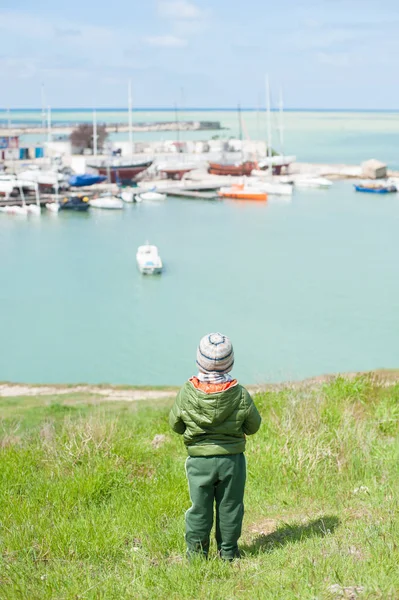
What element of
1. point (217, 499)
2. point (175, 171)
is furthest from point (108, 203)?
point (217, 499)

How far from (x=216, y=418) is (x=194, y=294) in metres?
21.8

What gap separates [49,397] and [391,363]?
9097mm

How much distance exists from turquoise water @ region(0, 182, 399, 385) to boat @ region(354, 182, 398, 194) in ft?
33.8

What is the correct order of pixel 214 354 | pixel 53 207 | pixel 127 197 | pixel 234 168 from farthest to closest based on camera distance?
1. pixel 234 168
2. pixel 127 197
3. pixel 53 207
4. pixel 214 354

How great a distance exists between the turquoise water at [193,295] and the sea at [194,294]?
0.22ft

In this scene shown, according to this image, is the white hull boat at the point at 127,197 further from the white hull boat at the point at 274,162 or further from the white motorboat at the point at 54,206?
the white hull boat at the point at 274,162

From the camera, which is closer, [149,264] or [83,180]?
[149,264]

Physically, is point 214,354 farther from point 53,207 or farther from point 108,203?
point 108,203

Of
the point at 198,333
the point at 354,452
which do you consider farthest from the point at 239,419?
the point at 198,333

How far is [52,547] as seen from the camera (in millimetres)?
3818

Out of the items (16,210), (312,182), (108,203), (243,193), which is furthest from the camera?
(312,182)

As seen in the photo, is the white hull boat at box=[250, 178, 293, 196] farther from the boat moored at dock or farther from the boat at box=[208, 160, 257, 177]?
the boat moored at dock

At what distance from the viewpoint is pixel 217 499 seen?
362cm

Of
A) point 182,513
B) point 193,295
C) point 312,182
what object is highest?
point 312,182
